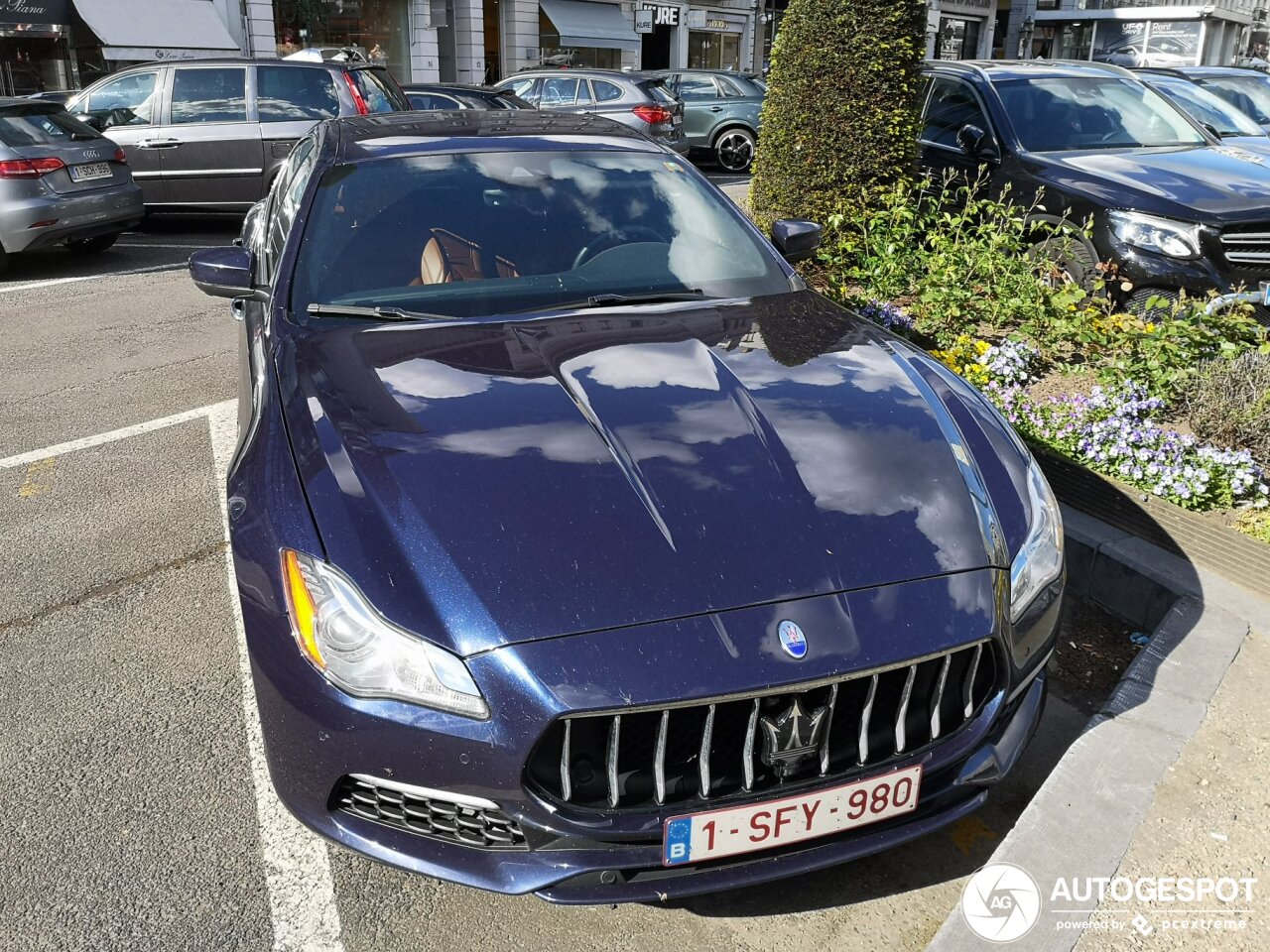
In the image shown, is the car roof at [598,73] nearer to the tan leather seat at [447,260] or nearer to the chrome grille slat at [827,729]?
the tan leather seat at [447,260]

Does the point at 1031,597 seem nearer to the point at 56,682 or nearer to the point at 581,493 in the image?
the point at 581,493

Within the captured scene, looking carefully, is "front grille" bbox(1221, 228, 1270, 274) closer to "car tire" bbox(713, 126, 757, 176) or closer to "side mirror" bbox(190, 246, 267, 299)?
"side mirror" bbox(190, 246, 267, 299)

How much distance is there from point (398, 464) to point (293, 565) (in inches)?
13.3

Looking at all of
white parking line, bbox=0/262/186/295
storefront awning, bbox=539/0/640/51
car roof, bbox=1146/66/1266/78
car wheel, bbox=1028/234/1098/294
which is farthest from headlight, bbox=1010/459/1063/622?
storefront awning, bbox=539/0/640/51

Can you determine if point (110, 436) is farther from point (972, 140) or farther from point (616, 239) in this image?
point (972, 140)

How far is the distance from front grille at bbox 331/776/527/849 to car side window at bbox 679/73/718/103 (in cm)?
1726

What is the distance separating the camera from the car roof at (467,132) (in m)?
3.83

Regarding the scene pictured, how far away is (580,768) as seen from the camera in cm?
202

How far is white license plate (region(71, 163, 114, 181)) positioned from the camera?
888cm

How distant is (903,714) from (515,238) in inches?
82.9

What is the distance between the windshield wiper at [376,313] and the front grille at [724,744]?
5.29ft

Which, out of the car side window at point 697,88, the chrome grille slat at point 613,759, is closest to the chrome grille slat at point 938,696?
the chrome grille slat at point 613,759

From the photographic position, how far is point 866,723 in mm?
2121

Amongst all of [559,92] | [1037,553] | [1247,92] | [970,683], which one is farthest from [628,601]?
[559,92]
